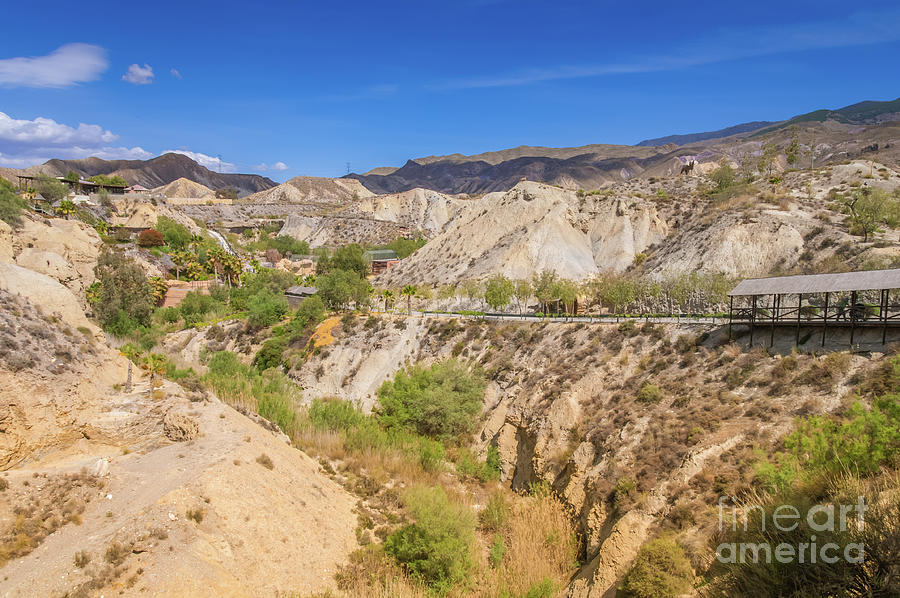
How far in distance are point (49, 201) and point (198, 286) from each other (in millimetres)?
36700

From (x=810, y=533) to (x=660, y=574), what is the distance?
602 centimetres

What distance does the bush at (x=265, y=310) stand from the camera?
50.7 meters

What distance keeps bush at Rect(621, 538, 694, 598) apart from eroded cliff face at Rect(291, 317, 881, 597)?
2.15 feet

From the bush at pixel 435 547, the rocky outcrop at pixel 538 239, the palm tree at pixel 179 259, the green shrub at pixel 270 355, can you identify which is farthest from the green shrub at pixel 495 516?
the palm tree at pixel 179 259

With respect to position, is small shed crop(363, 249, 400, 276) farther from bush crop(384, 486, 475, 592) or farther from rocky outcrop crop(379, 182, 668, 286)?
bush crop(384, 486, 475, 592)

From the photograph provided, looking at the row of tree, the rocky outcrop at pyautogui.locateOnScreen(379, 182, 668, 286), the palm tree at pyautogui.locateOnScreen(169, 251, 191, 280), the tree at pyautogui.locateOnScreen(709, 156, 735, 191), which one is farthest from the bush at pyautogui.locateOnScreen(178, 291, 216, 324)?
the tree at pyautogui.locateOnScreen(709, 156, 735, 191)

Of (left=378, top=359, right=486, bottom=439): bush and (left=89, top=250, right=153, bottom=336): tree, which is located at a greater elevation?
(left=89, top=250, right=153, bottom=336): tree

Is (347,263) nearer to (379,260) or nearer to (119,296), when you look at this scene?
(379,260)

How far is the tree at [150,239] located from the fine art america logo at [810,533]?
82.5 metres

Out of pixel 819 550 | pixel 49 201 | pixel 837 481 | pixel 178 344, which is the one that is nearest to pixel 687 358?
pixel 837 481

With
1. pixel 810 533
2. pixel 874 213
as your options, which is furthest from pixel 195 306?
pixel 874 213

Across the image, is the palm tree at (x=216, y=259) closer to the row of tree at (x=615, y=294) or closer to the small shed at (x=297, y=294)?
the small shed at (x=297, y=294)

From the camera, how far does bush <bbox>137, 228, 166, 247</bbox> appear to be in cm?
7262

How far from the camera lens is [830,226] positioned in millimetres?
44156
